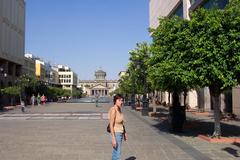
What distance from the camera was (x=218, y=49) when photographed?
51.0ft

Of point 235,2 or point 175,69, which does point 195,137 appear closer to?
point 175,69

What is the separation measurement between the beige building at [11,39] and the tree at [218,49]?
161ft

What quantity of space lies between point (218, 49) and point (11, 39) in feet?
200

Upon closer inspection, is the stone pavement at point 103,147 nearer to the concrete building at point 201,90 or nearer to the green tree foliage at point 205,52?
the green tree foliage at point 205,52

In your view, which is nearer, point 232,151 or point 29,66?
point 232,151

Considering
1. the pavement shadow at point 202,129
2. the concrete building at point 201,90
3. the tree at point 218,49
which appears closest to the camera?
the tree at point 218,49

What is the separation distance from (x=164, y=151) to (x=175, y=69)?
3.79m

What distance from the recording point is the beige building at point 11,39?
6719 cm

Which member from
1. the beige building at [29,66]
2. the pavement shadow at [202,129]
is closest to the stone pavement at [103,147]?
the pavement shadow at [202,129]

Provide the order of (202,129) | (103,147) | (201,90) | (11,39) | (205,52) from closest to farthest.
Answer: (103,147), (205,52), (202,129), (201,90), (11,39)

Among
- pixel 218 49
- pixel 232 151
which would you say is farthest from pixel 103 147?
pixel 218 49

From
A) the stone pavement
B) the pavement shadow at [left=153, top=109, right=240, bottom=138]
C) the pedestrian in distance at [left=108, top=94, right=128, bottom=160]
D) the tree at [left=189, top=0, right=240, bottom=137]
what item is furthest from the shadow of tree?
the pedestrian in distance at [left=108, top=94, right=128, bottom=160]

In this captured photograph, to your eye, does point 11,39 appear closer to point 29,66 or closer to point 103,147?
point 29,66

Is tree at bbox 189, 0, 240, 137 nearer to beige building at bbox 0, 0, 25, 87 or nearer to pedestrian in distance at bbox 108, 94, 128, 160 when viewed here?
pedestrian in distance at bbox 108, 94, 128, 160
